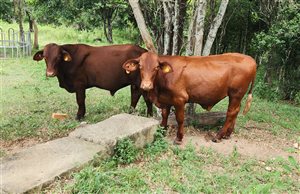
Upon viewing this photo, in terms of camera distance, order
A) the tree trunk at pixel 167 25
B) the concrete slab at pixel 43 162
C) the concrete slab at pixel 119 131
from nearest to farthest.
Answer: the concrete slab at pixel 43 162 < the concrete slab at pixel 119 131 < the tree trunk at pixel 167 25

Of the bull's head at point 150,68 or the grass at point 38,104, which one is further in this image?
the grass at point 38,104

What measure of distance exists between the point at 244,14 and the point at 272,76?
3.01 m

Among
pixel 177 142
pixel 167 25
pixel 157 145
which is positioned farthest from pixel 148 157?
pixel 167 25

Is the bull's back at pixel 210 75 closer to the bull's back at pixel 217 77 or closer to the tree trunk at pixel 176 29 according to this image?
the bull's back at pixel 217 77

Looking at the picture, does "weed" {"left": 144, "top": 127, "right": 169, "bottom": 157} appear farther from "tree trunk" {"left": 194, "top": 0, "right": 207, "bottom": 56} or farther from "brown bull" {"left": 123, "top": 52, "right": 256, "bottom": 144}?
"tree trunk" {"left": 194, "top": 0, "right": 207, "bottom": 56}

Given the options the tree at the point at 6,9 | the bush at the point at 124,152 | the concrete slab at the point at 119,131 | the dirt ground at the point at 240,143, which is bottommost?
the dirt ground at the point at 240,143

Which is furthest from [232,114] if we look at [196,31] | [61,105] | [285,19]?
[285,19]

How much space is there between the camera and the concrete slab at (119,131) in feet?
14.8

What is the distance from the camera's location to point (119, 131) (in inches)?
186

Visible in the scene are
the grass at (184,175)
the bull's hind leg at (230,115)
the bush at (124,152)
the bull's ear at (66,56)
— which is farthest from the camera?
the bull's ear at (66,56)

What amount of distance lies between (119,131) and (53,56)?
2.24 metres

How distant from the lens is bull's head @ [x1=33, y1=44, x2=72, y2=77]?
607 centimetres

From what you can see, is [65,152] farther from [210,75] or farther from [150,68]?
[210,75]

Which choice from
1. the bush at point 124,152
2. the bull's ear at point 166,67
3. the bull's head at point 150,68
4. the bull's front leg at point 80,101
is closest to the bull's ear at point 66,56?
the bull's front leg at point 80,101
